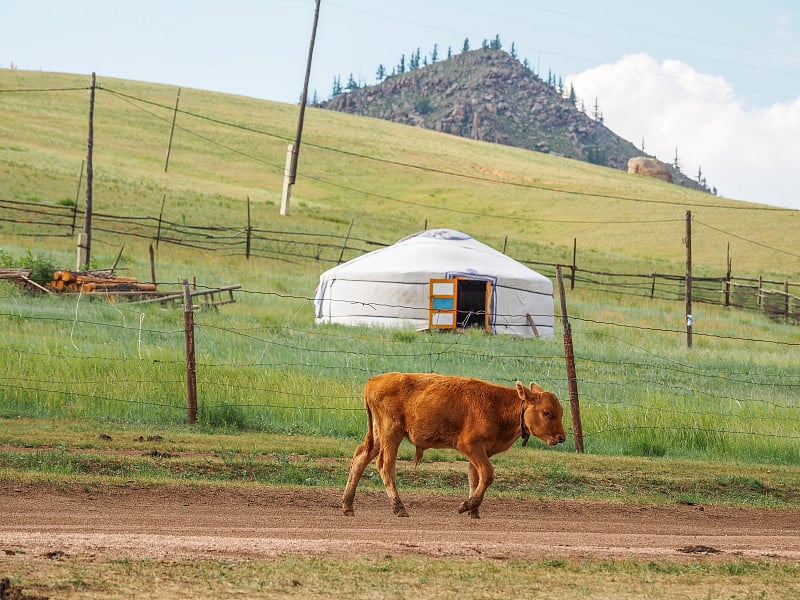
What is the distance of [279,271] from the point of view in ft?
121

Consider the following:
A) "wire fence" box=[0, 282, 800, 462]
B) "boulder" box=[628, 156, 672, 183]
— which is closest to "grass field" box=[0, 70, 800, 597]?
"wire fence" box=[0, 282, 800, 462]

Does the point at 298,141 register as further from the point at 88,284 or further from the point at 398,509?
the point at 398,509

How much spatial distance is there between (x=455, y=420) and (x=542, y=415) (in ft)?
1.99

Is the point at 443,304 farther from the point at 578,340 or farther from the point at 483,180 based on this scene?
the point at 483,180

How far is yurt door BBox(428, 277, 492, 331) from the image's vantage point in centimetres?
2552

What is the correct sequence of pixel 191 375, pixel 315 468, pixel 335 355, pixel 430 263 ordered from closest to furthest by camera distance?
pixel 315 468 < pixel 191 375 < pixel 335 355 < pixel 430 263

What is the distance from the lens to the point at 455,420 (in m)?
7.74

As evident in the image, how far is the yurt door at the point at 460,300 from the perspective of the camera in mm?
25516

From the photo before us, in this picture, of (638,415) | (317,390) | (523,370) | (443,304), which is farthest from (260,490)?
(443,304)

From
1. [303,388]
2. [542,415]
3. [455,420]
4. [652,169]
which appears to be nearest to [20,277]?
[303,388]

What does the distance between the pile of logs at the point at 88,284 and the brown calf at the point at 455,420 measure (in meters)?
16.8

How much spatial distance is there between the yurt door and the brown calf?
17124mm

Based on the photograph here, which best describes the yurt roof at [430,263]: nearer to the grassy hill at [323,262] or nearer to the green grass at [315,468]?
the grassy hill at [323,262]

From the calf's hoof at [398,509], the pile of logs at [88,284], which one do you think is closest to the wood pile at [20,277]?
the pile of logs at [88,284]
